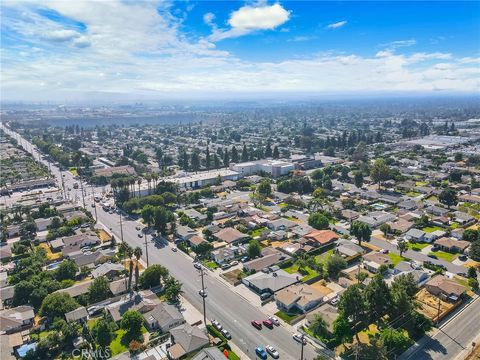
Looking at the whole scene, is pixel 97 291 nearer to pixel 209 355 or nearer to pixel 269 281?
pixel 209 355

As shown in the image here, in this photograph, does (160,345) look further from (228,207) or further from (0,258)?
(228,207)

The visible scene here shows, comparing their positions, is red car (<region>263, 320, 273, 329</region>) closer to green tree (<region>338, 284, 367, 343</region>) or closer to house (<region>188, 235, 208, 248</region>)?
green tree (<region>338, 284, 367, 343</region>)

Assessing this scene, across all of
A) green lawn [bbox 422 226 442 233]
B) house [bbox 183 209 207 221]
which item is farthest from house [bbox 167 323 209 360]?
green lawn [bbox 422 226 442 233]

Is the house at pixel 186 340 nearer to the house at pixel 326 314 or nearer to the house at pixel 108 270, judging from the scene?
the house at pixel 326 314

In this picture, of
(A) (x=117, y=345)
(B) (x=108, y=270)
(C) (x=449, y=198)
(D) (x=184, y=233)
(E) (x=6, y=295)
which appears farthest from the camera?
(C) (x=449, y=198)
